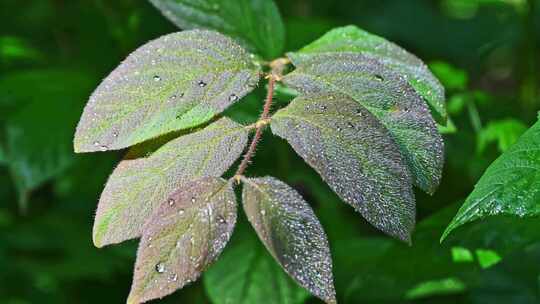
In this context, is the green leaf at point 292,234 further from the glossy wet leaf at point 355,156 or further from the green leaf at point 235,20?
the green leaf at point 235,20

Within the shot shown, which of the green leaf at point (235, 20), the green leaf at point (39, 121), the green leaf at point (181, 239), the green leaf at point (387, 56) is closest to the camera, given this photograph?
the green leaf at point (181, 239)

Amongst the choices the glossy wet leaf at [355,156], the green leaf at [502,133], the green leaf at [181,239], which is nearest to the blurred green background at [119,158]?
the green leaf at [502,133]

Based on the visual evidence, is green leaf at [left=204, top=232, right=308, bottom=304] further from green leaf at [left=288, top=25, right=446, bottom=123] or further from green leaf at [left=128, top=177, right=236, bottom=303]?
green leaf at [left=128, top=177, right=236, bottom=303]

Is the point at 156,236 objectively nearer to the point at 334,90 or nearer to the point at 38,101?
A: the point at 334,90

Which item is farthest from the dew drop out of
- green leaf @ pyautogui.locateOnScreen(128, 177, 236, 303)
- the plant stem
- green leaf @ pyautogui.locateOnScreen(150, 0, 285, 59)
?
green leaf @ pyautogui.locateOnScreen(150, 0, 285, 59)

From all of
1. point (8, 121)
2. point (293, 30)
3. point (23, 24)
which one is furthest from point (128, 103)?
point (23, 24)

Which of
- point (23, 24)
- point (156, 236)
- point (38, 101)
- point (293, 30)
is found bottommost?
point (23, 24)
